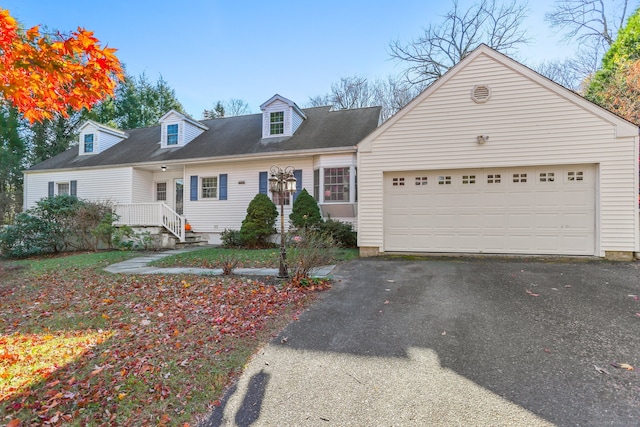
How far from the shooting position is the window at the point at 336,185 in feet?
35.2

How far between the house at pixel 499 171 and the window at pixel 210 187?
7.09m

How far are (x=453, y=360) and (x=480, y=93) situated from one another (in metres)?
7.43

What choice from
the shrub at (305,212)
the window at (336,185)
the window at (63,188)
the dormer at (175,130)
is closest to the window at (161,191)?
the dormer at (175,130)

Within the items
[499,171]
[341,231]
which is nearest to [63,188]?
[341,231]

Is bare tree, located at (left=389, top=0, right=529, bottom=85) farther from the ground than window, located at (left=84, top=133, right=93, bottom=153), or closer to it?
farther from the ground

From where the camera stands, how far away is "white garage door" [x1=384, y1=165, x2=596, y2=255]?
24.3 ft

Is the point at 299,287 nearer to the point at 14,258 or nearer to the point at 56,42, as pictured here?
the point at 56,42

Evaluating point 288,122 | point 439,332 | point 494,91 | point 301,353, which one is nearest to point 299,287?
point 301,353

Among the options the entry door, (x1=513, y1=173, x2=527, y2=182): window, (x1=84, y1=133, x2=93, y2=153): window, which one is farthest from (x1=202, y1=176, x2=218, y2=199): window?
(x1=513, y1=173, x2=527, y2=182): window

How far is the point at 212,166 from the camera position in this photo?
42.0 feet

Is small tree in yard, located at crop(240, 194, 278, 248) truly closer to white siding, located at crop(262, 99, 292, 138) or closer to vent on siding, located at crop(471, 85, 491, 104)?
white siding, located at crop(262, 99, 292, 138)

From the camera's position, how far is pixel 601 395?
2373 mm

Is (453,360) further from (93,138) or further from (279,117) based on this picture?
(93,138)

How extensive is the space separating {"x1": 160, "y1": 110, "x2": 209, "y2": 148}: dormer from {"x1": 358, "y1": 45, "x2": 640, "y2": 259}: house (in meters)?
9.81
